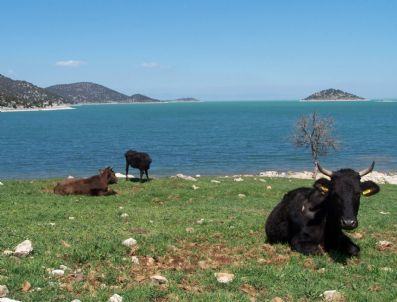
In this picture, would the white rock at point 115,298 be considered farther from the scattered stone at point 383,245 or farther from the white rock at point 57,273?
the scattered stone at point 383,245

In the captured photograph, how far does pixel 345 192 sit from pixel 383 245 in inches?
108

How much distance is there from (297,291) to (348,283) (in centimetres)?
120

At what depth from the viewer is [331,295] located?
8266 millimetres

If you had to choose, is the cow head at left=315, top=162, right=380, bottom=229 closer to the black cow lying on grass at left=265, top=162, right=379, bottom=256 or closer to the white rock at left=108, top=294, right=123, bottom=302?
the black cow lying on grass at left=265, top=162, right=379, bottom=256

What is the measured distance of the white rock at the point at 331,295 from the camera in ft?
26.9

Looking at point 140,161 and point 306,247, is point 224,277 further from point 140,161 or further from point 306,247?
point 140,161

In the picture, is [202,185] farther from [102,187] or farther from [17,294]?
[17,294]

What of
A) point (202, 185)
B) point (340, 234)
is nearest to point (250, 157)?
point (202, 185)

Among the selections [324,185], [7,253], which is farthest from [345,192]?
[7,253]

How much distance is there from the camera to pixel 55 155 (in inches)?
2965

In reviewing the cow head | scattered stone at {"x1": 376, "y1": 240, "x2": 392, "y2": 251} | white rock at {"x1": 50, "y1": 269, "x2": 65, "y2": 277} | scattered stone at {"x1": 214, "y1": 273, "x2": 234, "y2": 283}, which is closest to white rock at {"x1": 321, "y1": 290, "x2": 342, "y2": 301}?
scattered stone at {"x1": 214, "y1": 273, "x2": 234, "y2": 283}

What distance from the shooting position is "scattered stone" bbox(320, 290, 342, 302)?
8.21m

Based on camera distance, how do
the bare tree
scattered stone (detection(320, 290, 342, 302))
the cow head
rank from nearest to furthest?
scattered stone (detection(320, 290, 342, 302)) < the cow head < the bare tree

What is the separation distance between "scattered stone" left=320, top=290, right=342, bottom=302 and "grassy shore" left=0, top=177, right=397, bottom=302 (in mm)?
151
